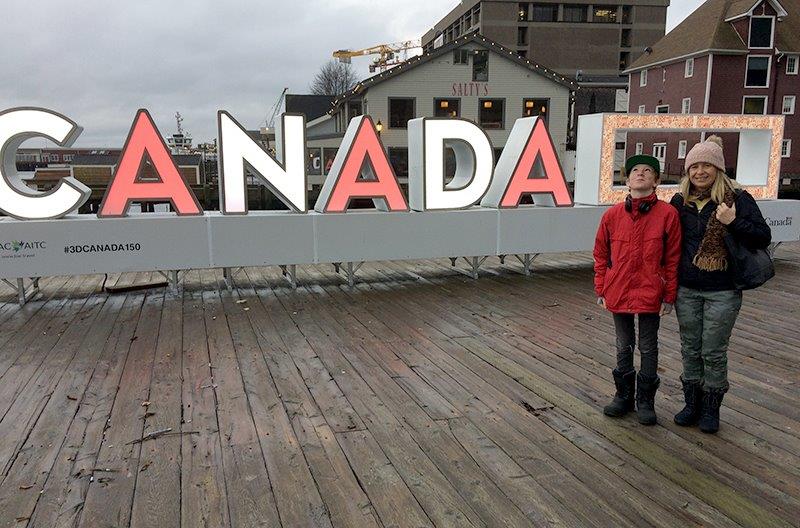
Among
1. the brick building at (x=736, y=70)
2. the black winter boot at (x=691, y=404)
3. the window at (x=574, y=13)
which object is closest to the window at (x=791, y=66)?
the brick building at (x=736, y=70)

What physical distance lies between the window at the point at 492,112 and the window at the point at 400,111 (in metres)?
3.82

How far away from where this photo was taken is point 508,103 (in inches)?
1272

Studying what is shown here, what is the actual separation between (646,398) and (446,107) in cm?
2883

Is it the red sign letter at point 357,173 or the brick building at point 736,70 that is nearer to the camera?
the red sign letter at point 357,173

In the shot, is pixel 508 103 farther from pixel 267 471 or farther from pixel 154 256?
pixel 267 471

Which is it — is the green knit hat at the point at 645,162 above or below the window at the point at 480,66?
below

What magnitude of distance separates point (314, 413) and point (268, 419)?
14.3 inches

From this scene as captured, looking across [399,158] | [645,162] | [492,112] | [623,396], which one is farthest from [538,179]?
[492,112]

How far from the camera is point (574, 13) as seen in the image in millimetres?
65250

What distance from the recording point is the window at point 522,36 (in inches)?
2518

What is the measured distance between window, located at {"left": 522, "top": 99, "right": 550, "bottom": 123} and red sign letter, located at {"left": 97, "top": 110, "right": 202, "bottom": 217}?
1042 inches

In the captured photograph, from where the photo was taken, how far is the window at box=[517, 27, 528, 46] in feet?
210

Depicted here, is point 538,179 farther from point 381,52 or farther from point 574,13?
point 381,52

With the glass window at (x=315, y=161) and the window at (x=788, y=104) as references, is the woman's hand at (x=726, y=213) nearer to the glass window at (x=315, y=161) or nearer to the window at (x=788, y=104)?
the glass window at (x=315, y=161)
